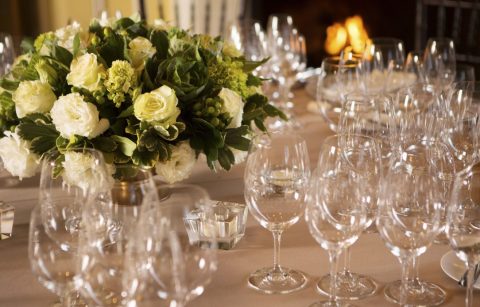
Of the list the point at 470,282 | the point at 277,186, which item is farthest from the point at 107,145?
the point at 470,282

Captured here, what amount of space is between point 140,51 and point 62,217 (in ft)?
1.36

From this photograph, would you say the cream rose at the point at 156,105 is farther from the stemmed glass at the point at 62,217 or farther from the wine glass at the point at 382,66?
the wine glass at the point at 382,66

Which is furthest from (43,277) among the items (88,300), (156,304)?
(156,304)

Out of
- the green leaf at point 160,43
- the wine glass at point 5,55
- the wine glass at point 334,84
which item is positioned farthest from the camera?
the wine glass at point 5,55

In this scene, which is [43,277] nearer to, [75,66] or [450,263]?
[75,66]

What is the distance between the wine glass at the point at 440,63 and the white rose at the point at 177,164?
0.94 metres

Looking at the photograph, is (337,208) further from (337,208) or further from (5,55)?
(5,55)

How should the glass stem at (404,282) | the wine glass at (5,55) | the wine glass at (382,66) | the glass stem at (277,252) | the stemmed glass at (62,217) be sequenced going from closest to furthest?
the stemmed glass at (62,217), the glass stem at (404,282), the glass stem at (277,252), the wine glass at (382,66), the wine glass at (5,55)

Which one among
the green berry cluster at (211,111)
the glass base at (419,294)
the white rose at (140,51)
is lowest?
the glass base at (419,294)

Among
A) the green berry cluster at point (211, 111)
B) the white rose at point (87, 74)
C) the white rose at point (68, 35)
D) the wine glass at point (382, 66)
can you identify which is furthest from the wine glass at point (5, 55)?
the wine glass at point (382, 66)

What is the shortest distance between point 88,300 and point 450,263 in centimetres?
66

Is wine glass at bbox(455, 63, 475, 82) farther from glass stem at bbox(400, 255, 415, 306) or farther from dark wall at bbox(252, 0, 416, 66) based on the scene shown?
dark wall at bbox(252, 0, 416, 66)

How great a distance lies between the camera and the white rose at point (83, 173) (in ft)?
3.69

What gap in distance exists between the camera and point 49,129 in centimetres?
145
